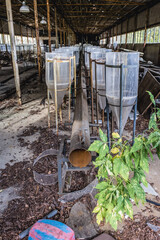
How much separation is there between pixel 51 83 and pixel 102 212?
3399 mm

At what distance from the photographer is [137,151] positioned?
188 centimetres

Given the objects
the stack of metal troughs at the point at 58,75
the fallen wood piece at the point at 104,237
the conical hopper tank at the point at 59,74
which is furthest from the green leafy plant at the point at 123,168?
the conical hopper tank at the point at 59,74

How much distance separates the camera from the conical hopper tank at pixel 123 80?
291 centimetres

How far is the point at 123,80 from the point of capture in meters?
2.93

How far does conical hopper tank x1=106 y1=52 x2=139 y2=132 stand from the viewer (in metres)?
2.91

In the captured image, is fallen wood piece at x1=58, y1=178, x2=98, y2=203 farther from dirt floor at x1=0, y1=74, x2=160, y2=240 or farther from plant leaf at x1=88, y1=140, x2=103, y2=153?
plant leaf at x1=88, y1=140, x2=103, y2=153

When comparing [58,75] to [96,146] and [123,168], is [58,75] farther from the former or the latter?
[123,168]

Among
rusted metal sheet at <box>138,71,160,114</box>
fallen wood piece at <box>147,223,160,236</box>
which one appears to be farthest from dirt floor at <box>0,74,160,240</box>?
rusted metal sheet at <box>138,71,160,114</box>

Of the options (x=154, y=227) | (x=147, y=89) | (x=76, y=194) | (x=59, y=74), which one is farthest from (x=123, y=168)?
(x=147, y=89)

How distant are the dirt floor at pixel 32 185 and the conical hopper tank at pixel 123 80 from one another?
1379mm

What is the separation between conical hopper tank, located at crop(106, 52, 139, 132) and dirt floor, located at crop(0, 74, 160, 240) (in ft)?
4.52

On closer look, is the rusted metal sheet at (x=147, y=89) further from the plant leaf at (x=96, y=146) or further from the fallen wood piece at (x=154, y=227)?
the plant leaf at (x=96, y=146)

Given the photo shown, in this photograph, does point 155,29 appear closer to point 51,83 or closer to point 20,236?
point 51,83

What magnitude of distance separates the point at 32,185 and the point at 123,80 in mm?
2208
